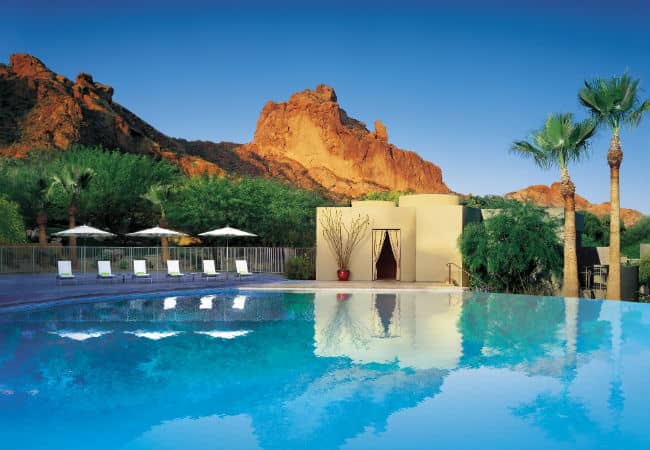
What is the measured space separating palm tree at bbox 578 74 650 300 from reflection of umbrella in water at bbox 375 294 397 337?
240 inches

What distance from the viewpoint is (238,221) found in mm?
27234

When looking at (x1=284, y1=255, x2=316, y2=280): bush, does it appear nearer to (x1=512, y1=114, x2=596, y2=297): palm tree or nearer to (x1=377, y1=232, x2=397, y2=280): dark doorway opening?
(x1=377, y1=232, x2=397, y2=280): dark doorway opening

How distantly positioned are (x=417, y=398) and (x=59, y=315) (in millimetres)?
9399

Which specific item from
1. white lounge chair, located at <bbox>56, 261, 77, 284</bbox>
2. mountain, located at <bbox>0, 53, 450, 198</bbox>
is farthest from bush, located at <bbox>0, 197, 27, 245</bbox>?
mountain, located at <bbox>0, 53, 450, 198</bbox>

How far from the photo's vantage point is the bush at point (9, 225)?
24359 mm

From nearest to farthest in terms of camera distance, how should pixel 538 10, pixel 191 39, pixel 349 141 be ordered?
pixel 538 10
pixel 191 39
pixel 349 141

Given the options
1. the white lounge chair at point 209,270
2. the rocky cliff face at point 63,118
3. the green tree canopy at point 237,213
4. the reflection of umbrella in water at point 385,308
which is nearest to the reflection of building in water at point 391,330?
the reflection of umbrella in water at point 385,308

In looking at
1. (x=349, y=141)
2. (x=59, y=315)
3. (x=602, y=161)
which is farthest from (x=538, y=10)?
(x=349, y=141)

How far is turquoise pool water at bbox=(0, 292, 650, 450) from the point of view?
570 cm

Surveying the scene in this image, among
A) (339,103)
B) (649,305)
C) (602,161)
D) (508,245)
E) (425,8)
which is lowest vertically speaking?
(649,305)

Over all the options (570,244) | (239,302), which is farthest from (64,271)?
(570,244)

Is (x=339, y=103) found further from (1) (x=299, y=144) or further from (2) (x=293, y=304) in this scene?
(2) (x=293, y=304)

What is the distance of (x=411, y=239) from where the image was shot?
69.7 feet

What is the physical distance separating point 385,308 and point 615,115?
8687 mm
